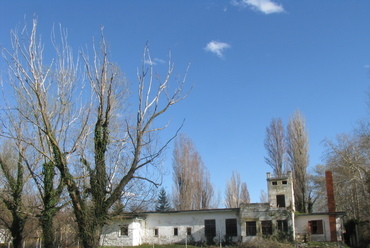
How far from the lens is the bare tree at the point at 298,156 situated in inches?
1458

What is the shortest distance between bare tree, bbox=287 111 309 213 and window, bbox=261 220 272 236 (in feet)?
24.9

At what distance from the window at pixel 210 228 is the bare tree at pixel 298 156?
33.1 feet

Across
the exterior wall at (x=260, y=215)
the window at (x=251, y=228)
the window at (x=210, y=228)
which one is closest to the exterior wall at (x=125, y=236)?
the window at (x=210, y=228)

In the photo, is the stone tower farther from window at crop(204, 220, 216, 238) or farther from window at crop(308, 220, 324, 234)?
window at crop(204, 220, 216, 238)

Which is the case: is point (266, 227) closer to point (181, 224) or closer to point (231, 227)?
point (231, 227)

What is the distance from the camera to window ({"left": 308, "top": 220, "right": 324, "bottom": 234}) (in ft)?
103

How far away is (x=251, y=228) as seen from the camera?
1220 inches

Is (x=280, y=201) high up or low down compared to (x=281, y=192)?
down

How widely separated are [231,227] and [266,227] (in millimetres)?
3229

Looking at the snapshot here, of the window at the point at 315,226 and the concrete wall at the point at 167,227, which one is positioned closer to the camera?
the window at the point at 315,226

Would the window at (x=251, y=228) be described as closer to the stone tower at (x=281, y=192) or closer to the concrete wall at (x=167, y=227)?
the concrete wall at (x=167, y=227)

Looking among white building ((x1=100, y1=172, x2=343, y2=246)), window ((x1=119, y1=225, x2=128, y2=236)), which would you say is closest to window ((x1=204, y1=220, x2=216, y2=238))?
white building ((x1=100, y1=172, x2=343, y2=246))

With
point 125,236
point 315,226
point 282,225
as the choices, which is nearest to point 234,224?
point 282,225

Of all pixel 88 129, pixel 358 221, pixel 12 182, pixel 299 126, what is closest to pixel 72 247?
pixel 12 182
